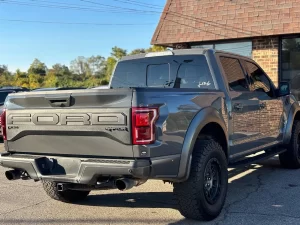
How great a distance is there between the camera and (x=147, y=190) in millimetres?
5980

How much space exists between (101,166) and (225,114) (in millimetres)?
1829

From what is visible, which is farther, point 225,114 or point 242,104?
point 242,104

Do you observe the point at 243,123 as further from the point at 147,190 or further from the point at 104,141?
the point at 104,141

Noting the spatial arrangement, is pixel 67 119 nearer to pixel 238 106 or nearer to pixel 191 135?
pixel 191 135

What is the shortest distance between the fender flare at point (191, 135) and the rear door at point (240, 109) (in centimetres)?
64

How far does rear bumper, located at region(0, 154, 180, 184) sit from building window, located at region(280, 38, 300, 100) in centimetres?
935

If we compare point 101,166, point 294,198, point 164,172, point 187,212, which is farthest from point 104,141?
point 294,198

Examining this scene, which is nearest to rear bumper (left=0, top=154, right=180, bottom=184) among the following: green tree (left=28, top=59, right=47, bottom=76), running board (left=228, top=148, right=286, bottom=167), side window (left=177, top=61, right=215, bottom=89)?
side window (left=177, top=61, right=215, bottom=89)

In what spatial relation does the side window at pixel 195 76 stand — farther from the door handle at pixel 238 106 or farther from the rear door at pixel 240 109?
the door handle at pixel 238 106

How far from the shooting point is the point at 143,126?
3.71 metres

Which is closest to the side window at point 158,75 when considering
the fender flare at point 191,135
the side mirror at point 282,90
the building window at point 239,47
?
the fender flare at point 191,135

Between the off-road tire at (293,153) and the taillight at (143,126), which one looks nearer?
the taillight at (143,126)

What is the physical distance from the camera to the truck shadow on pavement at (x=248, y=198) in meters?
4.70

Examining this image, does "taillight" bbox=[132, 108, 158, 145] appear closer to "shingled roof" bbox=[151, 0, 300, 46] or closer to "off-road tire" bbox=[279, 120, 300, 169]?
"off-road tire" bbox=[279, 120, 300, 169]
